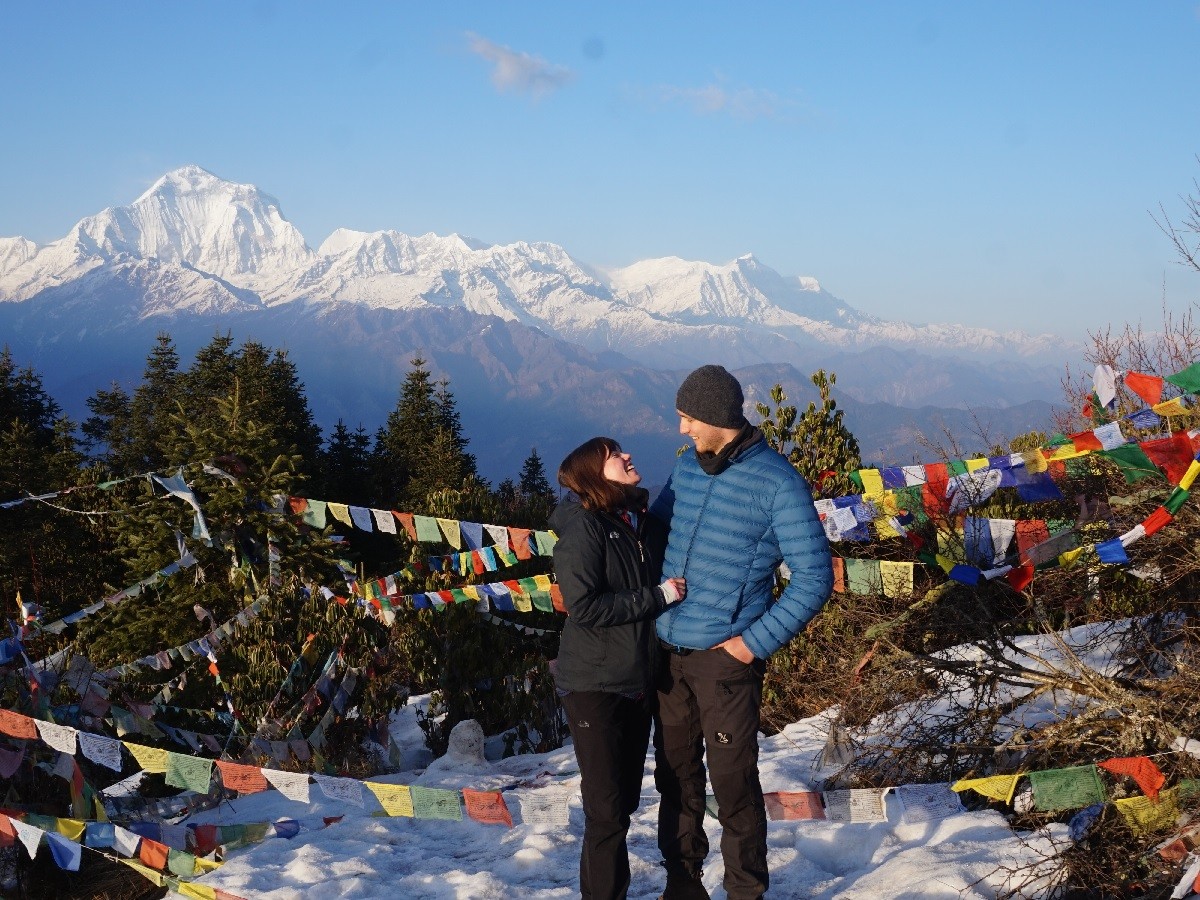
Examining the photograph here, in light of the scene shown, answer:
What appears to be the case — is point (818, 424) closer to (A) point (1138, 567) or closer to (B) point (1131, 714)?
(A) point (1138, 567)

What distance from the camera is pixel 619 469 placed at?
158 inches

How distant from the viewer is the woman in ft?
13.0

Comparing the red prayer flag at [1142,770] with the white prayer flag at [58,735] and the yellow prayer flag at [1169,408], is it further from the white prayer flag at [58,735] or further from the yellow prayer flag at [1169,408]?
the white prayer flag at [58,735]

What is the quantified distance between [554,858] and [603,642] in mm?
1813

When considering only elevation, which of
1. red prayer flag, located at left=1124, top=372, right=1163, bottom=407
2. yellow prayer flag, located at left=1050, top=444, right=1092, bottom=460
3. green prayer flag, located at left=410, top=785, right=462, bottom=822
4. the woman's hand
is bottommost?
green prayer flag, located at left=410, top=785, right=462, bottom=822

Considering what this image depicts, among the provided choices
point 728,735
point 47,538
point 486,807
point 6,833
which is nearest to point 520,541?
point 486,807

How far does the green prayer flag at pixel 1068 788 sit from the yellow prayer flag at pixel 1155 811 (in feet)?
0.80

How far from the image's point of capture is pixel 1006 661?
496 centimetres

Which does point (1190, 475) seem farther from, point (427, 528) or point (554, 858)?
point (427, 528)

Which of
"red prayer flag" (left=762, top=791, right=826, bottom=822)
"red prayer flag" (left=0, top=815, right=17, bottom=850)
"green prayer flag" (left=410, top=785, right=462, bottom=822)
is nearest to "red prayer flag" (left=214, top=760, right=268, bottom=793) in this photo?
"green prayer flag" (left=410, top=785, right=462, bottom=822)

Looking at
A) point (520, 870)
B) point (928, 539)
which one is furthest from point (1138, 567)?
point (520, 870)

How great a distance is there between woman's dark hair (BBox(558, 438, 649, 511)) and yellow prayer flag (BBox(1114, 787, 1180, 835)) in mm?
2477

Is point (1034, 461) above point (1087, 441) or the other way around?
the other way around

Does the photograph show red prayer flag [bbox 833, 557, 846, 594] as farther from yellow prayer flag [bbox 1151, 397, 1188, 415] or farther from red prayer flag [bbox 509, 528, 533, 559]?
red prayer flag [bbox 509, 528, 533, 559]
